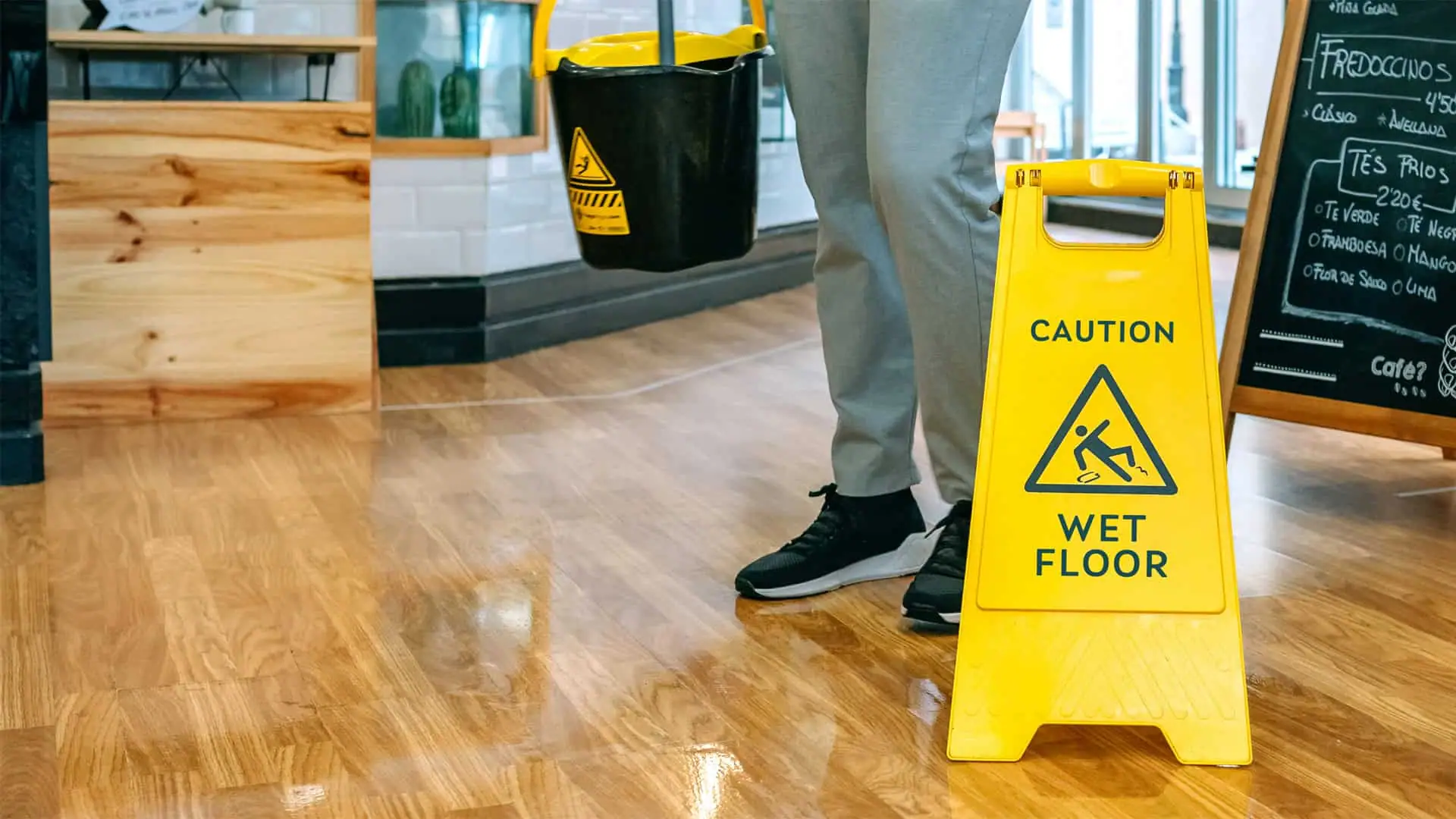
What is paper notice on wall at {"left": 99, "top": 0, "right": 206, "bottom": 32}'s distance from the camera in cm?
321

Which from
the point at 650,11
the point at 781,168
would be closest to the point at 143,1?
the point at 650,11

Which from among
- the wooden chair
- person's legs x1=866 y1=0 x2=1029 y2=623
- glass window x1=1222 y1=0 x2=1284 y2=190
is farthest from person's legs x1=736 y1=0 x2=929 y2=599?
the wooden chair

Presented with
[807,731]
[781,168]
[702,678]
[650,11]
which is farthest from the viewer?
[781,168]

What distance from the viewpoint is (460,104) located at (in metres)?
3.57

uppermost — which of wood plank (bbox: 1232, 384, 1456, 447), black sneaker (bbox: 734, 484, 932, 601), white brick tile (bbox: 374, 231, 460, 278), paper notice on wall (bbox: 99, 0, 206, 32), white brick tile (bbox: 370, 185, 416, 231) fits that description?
paper notice on wall (bbox: 99, 0, 206, 32)

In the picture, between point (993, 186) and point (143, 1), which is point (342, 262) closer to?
point (143, 1)

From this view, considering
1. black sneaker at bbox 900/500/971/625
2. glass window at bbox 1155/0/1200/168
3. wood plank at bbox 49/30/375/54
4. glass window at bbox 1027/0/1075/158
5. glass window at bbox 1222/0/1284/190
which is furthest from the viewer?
glass window at bbox 1027/0/1075/158

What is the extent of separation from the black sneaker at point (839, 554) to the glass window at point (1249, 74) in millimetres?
4471

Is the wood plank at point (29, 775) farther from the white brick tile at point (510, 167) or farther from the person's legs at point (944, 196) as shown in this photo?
the white brick tile at point (510, 167)

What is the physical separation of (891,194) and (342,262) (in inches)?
62.6

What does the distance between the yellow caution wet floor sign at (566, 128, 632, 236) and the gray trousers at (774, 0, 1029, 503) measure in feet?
0.73

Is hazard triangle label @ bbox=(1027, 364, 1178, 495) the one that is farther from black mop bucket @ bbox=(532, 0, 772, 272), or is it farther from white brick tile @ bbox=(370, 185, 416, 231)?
white brick tile @ bbox=(370, 185, 416, 231)

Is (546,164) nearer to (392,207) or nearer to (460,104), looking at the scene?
(460,104)

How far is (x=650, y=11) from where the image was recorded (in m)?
3.96
